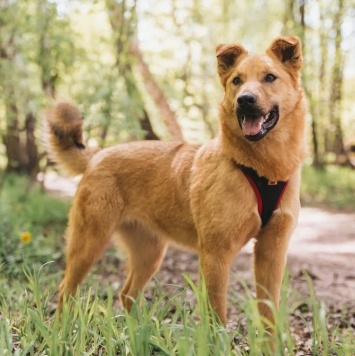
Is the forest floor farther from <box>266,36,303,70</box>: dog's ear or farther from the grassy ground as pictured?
<box>266,36,303,70</box>: dog's ear

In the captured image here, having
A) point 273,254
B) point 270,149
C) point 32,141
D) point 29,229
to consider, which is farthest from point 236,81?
point 32,141

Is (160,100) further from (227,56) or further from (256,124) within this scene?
(256,124)

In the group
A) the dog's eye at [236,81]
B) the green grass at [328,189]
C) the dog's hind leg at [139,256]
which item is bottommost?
the green grass at [328,189]

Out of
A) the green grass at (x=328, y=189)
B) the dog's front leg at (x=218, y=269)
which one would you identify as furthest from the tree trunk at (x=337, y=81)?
the dog's front leg at (x=218, y=269)

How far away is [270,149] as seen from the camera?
329 cm

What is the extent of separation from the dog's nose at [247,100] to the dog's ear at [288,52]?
0.60 m

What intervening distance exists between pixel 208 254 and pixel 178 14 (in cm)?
1047

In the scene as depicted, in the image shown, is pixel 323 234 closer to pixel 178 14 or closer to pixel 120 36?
pixel 120 36

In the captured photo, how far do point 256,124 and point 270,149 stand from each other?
0.25 meters

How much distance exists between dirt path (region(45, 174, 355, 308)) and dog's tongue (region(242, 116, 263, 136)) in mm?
1172

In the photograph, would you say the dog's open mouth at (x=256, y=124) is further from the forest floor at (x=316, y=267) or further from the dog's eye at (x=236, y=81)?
the forest floor at (x=316, y=267)

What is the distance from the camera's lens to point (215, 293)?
3.15 m

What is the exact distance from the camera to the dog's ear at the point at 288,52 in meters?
3.37

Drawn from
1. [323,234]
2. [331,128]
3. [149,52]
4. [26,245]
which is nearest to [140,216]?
[26,245]
